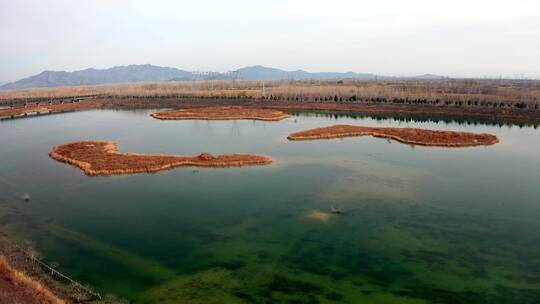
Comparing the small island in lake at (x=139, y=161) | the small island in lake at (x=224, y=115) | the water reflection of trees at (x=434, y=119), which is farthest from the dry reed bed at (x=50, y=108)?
the water reflection of trees at (x=434, y=119)

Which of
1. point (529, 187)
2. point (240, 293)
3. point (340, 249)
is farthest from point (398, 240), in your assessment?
point (529, 187)

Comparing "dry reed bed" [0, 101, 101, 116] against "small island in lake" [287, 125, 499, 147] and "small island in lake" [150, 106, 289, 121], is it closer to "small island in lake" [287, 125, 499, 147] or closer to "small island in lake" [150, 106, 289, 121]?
"small island in lake" [150, 106, 289, 121]

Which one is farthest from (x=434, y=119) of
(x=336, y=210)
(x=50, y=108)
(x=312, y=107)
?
(x=50, y=108)

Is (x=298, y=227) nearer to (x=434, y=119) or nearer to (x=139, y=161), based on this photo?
(x=139, y=161)

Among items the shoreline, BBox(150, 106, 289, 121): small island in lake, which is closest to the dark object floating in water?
BBox(150, 106, 289, 121): small island in lake

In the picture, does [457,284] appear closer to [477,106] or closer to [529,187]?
[529,187]

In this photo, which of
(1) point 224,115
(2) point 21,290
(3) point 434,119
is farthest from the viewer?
(1) point 224,115
